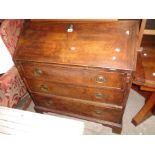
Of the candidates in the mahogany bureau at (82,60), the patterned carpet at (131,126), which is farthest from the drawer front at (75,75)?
the patterned carpet at (131,126)

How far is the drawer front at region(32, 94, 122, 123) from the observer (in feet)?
4.65

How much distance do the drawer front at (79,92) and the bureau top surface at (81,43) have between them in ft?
0.85

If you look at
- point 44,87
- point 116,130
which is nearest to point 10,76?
point 44,87

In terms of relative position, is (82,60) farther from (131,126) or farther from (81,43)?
(131,126)

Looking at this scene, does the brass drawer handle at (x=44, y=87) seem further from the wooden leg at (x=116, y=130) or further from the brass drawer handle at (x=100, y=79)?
the wooden leg at (x=116, y=130)

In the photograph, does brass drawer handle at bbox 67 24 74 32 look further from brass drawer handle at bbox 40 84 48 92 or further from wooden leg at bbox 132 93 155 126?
wooden leg at bbox 132 93 155 126

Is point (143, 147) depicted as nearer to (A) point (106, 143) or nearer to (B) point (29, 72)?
(A) point (106, 143)

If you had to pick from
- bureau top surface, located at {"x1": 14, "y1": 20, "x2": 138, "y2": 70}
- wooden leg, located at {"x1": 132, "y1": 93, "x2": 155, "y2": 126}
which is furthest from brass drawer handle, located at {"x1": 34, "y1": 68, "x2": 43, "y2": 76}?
wooden leg, located at {"x1": 132, "y1": 93, "x2": 155, "y2": 126}

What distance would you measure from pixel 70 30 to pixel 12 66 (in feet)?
2.12

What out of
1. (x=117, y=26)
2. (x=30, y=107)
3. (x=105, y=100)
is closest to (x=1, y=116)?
(x=30, y=107)

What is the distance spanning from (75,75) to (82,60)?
0.15m

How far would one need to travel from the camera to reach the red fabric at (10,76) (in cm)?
→ 136
